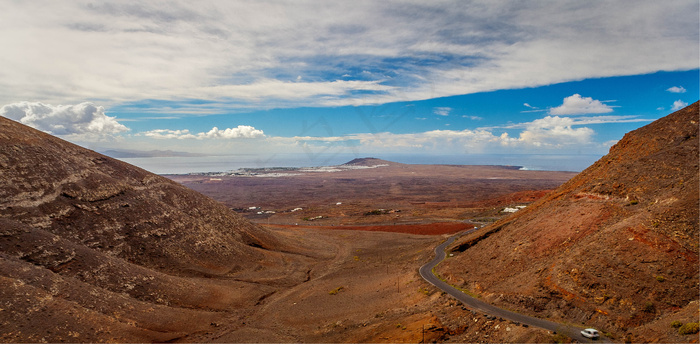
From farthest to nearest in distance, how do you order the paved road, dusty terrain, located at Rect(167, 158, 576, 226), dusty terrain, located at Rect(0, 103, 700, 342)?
dusty terrain, located at Rect(167, 158, 576, 226), dusty terrain, located at Rect(0, 103, 700, 342), the paved road

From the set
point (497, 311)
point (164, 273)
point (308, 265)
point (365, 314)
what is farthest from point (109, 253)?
point (497, 311)

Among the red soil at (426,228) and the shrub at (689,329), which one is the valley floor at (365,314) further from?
the red soil at (426,228)

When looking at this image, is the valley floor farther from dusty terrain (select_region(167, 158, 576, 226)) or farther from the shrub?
dusty terrain (select_region(167, 158, 576, 226))

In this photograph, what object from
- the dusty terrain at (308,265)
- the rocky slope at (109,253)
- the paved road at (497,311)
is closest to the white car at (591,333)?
the paved road at (497,311)

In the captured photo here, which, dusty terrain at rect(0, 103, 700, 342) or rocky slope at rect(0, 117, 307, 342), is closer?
dusty terrain at rect(0, 103, 700, 342)

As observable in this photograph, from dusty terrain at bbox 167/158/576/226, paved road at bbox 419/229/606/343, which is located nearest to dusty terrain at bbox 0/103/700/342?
paved road at bbox 419/229/606/343
